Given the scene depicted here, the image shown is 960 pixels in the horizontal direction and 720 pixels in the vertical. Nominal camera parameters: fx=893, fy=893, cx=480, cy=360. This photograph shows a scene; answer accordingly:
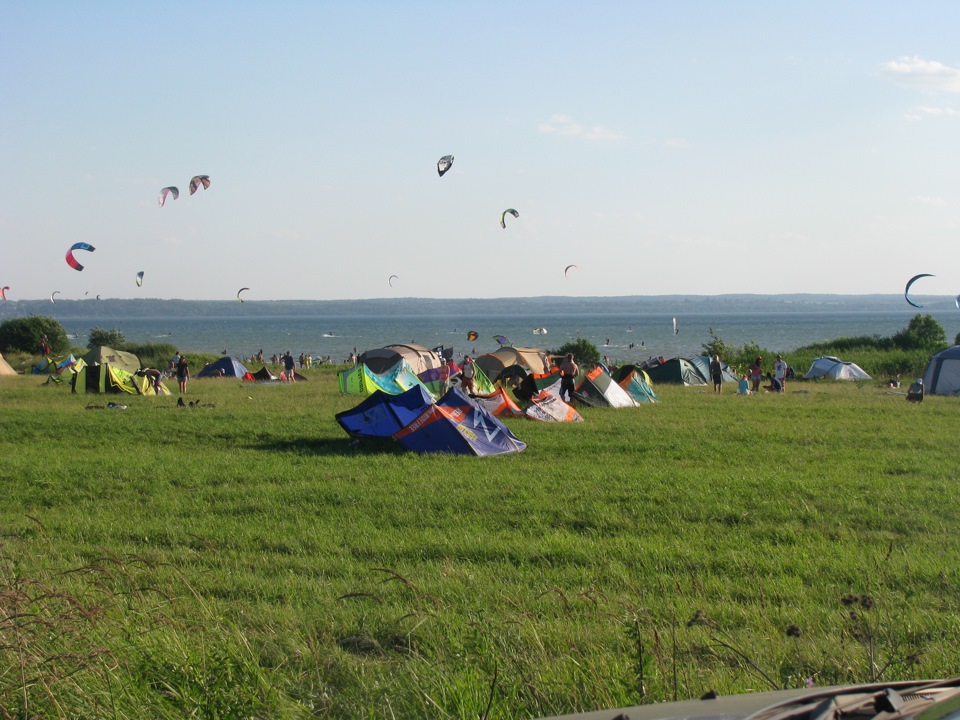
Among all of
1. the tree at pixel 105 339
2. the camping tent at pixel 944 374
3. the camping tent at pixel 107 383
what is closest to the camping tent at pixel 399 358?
the camping tent at pixel 107 383

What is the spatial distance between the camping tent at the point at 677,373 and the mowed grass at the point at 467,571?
1766cm

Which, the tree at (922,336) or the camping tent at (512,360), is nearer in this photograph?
the camping tent at (512,360)

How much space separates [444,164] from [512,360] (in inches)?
369

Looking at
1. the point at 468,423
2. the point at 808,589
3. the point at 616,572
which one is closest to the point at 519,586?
the point at 616,572

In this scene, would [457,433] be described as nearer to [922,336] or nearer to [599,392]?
[599,392]

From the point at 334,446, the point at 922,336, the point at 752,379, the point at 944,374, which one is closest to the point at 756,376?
the point at 752,379

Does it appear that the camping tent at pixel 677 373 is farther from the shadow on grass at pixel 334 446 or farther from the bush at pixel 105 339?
the bush at pixel 105 339

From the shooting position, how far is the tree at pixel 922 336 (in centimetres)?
4800

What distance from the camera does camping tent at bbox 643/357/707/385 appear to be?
1315 inches

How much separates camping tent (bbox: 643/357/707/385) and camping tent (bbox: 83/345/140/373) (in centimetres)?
2069

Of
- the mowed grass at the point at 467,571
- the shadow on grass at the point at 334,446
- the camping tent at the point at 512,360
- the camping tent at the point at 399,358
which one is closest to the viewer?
the mowed grass at the point at 467,571

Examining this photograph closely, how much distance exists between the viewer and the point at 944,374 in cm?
2752

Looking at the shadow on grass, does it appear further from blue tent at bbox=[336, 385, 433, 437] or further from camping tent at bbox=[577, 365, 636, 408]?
camping tent at bbox=[577, 365, 636, 408]

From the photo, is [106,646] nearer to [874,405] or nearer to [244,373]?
[874,405]
